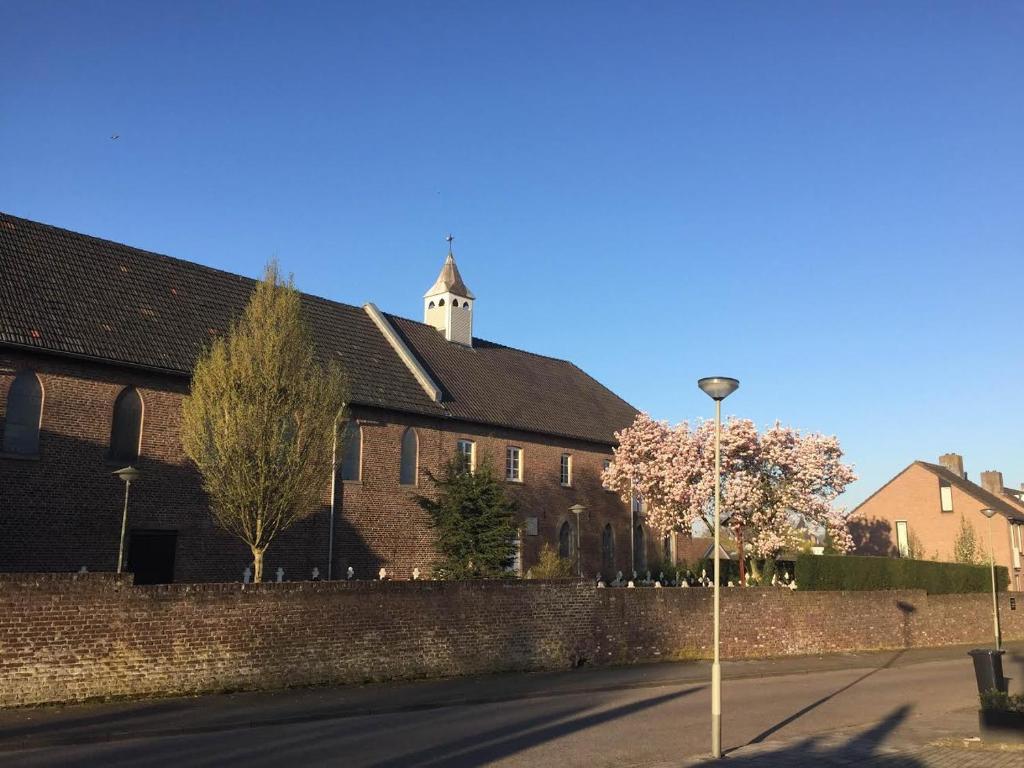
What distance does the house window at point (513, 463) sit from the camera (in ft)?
120

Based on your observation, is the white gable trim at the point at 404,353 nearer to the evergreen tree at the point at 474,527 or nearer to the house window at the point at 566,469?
the house window at the point at 566,469

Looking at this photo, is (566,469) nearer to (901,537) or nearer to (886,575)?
(886,575)

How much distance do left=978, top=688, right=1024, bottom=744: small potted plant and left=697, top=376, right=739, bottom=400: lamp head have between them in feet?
19.9

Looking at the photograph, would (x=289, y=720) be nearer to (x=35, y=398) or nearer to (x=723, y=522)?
(x=35, y=398)

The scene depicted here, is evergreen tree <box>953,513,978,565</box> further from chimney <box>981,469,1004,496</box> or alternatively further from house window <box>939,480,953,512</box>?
chimney <box>981,469,1004,496</box>

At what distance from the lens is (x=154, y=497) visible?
80.4 feet

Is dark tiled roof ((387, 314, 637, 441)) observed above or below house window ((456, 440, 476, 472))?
above

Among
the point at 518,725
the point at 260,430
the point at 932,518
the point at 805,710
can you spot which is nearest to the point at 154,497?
the point at 260,430

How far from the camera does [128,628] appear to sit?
15.3 meters

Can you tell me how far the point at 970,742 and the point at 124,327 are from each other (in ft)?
Result: 75.0

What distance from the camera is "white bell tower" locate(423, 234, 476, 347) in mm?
40688

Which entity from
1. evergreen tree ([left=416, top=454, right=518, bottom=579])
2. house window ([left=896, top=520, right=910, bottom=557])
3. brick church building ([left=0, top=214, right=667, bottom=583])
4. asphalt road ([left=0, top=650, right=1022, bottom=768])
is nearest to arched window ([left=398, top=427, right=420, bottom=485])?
brick church building ([left=0, top=214, right=667, bottom=583])

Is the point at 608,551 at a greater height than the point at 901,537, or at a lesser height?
lesser

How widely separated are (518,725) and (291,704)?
4.06 meters
